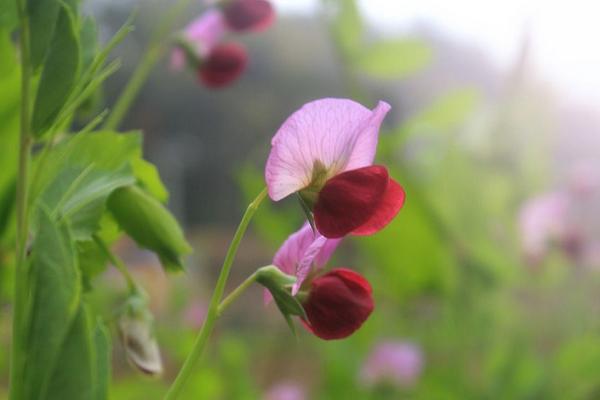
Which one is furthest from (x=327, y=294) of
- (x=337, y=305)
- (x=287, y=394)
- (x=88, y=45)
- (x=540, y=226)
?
(x=287, y=394)

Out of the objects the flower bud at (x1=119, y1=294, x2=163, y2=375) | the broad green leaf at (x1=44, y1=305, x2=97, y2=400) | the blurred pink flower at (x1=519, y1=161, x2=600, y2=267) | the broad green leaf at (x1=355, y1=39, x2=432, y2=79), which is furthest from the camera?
the blurred pink flower at (x1=519, y1=161, x2=600, y2=267)

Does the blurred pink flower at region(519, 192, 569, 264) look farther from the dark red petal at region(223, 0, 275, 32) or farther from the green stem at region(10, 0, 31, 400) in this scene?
the green stem at region(10, 0, 31, 400)

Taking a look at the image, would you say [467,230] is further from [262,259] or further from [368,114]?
[262,259]

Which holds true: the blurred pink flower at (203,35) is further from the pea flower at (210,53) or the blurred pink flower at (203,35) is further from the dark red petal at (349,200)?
the dark red petal at (349,200)

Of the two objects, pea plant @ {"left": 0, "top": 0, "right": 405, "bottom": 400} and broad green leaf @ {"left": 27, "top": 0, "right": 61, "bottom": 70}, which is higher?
broad green leaf @ {"left": 27, "top": 0, "right": 61, "bottom": 70}

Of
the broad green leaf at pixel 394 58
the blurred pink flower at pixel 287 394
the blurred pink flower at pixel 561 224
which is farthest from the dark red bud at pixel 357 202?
the blurred pink flower at pixel 287 394

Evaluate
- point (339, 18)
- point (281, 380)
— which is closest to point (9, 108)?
point (339, 18)

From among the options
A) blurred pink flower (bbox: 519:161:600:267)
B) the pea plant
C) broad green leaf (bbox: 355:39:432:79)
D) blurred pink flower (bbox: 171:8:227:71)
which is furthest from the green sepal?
blurred pink flower (bbox: 519:161:600:267)

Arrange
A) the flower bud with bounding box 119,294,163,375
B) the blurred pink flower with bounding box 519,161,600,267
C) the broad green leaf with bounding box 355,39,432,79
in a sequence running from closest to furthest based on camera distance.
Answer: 1. the flower bud with bounding box 119,294,163,375
2. the broad green leaf with bounding box 355,39,432,79
3. the blurred pink flower with bounding box 519,161,600,267
